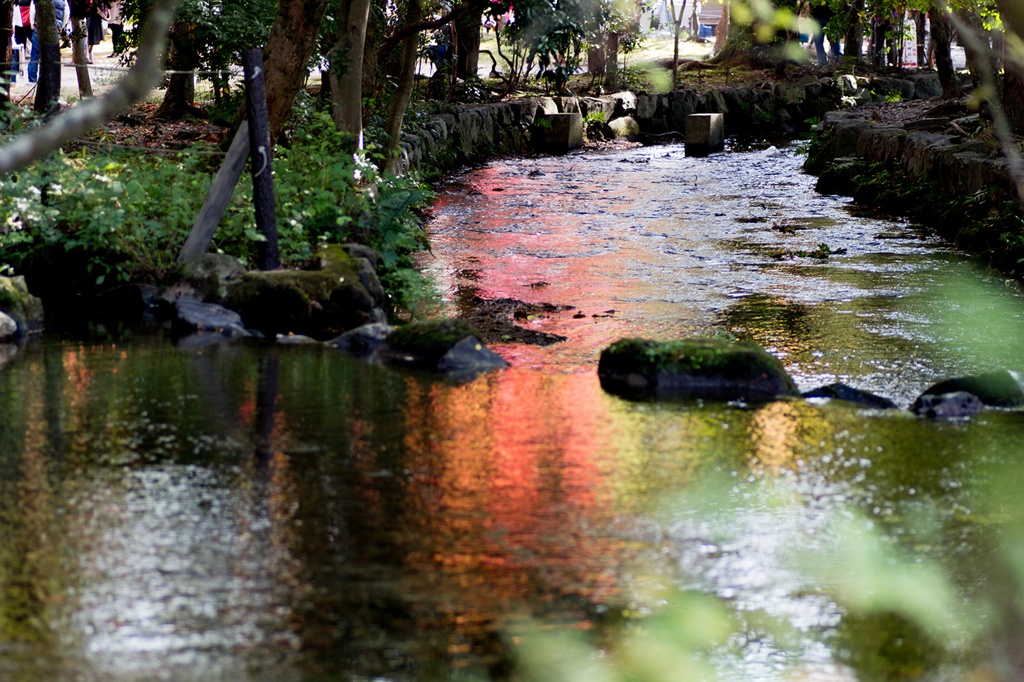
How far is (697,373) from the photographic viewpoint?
6.50 m

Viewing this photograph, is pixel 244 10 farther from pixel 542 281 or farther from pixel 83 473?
pixel 83 473

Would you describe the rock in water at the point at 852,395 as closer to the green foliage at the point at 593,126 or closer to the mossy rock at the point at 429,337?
the mossy rock at the point at 429,337

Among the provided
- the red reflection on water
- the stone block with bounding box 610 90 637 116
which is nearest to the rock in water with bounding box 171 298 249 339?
the red reflection on water

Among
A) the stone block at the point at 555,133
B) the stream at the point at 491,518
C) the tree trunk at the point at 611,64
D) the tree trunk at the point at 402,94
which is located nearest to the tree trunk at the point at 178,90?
the tree trunk at the point at 402,94

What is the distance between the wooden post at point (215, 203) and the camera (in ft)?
27.5

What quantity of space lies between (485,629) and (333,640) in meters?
0.49

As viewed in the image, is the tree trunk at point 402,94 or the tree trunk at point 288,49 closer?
the tree trunk at point 288,49

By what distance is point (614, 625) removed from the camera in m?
3.45

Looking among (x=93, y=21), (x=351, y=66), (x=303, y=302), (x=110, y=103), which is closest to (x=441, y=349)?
(x=303, y=302)

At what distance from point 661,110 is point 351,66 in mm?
19978

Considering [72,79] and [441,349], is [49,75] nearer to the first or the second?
[441,349]

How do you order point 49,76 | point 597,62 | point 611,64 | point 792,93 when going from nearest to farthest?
point 49,76
point 597,62
point 611,64
point 792,93

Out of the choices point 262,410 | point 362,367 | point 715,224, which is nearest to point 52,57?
point 362,367

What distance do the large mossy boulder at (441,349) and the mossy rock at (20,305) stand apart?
2.64 m
